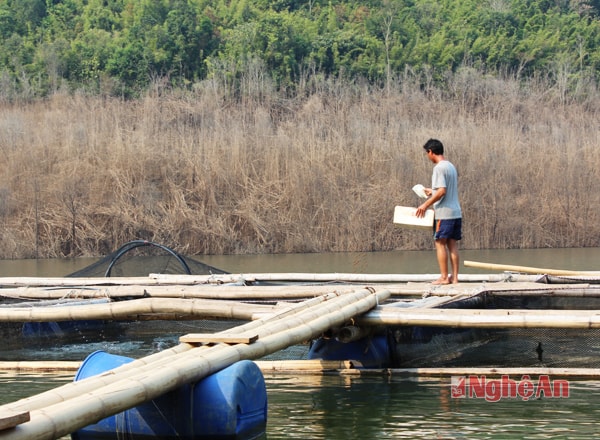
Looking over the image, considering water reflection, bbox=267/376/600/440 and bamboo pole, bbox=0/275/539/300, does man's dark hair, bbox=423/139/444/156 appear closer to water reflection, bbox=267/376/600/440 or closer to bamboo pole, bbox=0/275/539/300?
bamboo pole, bbox=0/275/539/300

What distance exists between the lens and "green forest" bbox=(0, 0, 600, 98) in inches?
1081

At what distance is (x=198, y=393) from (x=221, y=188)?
43.3 ft

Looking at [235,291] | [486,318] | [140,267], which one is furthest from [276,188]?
[486,318]

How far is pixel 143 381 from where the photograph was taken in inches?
153

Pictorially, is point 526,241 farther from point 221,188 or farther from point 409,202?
point 221,188

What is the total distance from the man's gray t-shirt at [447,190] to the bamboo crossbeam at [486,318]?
1.95 m

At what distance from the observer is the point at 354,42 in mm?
29000

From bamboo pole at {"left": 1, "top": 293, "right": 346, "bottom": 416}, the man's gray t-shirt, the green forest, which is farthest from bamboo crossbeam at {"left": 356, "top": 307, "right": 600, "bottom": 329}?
the green forest

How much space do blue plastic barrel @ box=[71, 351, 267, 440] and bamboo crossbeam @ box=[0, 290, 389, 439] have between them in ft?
0.34

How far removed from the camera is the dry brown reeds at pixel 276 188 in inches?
664

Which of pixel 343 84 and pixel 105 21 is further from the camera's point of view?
pixel 105 21

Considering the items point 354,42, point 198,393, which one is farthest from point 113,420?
point 354,42

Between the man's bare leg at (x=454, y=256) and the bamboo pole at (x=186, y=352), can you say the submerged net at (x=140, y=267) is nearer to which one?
the man's bare leg at (x=454, y=256)

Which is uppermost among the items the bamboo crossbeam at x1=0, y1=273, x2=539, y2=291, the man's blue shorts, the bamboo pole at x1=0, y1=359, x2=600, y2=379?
the man's blue shorts
